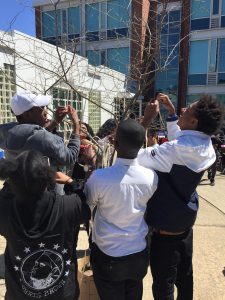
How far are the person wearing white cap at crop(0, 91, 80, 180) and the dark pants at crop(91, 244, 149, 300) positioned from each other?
23.6 inches

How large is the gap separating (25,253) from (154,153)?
2.91 ft

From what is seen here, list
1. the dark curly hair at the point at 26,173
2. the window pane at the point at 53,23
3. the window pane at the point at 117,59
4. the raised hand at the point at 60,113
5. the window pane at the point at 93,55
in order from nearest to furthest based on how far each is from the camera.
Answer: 1. the dark curly hair at the point at 26,173
2. the raised hand at the point at 60,113
3. the window pane at the point at 53,23
4. the window pane at the point at 117,59
5. the window pane at the point at 93,55

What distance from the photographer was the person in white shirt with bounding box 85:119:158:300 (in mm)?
1699

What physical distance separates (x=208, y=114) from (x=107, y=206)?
81 centimetres

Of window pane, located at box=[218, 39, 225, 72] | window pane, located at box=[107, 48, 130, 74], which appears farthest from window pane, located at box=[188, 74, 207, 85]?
window pane, located at box=[107, 48, 130, 74]

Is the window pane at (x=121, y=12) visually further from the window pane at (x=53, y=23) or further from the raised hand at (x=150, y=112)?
the raised hand at (x=150, y=112)

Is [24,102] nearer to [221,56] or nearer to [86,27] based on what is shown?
[86,27]

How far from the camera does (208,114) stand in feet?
6.10

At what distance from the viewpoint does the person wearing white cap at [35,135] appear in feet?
6.03

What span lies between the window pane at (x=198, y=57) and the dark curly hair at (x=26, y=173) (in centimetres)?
1803

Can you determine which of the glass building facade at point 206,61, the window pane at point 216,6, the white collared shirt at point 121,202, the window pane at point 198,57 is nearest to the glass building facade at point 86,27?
the white collared shirt at point 121,202

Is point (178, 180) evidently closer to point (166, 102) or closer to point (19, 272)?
point (166, 102)

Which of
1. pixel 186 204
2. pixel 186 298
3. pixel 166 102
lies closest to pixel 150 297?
pixel 186 298

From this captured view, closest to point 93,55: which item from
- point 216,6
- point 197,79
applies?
point 197,79
